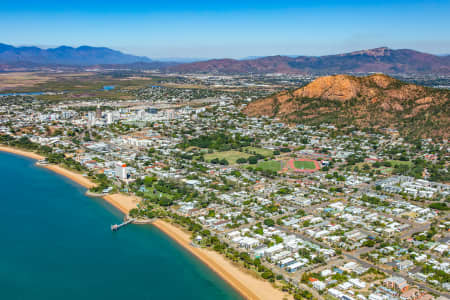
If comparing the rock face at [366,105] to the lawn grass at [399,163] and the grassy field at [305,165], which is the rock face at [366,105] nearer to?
the lawn grass at [399,163]

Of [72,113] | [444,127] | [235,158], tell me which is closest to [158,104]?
[72,113]

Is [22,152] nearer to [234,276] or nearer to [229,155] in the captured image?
[229,155]

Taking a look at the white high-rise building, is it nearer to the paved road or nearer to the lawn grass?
the paved road

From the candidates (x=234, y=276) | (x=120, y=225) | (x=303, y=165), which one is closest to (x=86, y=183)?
(x=120, y=225)

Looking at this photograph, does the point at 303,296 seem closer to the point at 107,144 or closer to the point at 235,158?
the point at 235,158

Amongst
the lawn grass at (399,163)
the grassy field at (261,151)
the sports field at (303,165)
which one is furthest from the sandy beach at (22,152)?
the lawn grass at (399,163)

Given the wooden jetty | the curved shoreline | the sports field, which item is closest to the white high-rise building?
the curved shoreline
